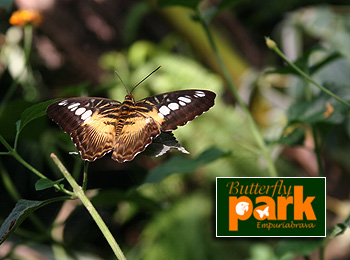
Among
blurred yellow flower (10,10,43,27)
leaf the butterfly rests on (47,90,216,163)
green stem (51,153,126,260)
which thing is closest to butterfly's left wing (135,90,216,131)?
leaf the butterfly rests on (47,90,216,163)

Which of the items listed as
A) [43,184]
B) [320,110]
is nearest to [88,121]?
[43,184]

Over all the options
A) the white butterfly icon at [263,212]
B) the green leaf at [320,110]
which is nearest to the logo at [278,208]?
the white butterfly icon at [263,212]

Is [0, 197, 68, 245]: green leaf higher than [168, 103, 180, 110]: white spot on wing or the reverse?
the reverse

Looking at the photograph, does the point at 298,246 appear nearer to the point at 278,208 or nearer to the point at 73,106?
the point at 278,208

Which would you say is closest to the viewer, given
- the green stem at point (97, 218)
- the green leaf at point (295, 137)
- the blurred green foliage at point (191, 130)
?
the green stem at point (97, 218)

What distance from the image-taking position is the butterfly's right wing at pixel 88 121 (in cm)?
42

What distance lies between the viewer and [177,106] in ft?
1.47

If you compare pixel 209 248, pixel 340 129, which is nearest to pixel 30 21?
pixel 209 248

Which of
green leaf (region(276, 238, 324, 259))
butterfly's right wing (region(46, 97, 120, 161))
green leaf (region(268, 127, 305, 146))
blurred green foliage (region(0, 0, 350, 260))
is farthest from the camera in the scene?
blurred green foliage (region(0, 0, 350, 260))

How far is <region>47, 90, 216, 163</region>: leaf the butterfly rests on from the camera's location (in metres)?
0.41

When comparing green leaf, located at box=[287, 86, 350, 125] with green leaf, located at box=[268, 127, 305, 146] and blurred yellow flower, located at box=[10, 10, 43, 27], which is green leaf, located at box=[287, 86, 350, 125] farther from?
blurred yellow flower, located at box=[10, 10, 43, 27]

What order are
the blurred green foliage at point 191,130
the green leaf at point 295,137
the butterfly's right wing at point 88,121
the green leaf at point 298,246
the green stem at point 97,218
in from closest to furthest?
the green stem at point 97,218
the butterfly's right wing at point 88,121
the green leaf at point 298,246
the green leaf at point 295,137
the blurred green foliage at point 191,130

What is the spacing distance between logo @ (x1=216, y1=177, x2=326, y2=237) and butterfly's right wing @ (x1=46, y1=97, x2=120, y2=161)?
20 centimetres

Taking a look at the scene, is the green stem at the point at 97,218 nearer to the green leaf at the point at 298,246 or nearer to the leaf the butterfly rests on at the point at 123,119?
the leaf the butterfly rests on at the point at 123,119
